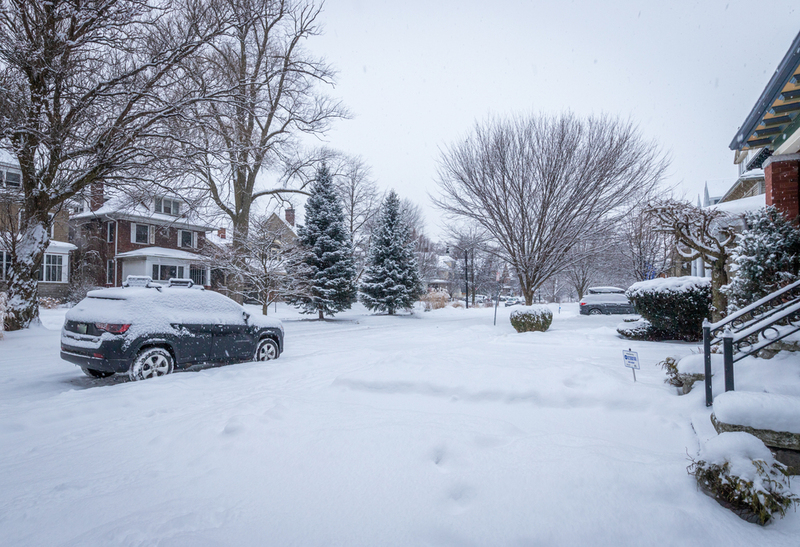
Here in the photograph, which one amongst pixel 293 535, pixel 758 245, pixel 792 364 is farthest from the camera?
pixel 758 245

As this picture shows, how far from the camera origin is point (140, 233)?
29.0 metres

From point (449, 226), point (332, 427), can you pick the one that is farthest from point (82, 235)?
point (332, 427)

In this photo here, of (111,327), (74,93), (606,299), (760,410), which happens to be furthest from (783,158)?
(606,299)

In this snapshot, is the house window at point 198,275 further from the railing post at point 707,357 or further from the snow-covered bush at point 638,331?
the railing post at point 707,357

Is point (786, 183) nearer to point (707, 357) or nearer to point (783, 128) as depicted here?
point (783, 128)

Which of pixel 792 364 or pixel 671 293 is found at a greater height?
pixel 671 293

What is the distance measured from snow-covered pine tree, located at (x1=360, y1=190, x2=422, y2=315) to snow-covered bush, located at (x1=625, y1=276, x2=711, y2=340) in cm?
1550

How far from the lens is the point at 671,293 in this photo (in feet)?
31.6

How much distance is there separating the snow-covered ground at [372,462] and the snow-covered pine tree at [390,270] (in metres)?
18.3

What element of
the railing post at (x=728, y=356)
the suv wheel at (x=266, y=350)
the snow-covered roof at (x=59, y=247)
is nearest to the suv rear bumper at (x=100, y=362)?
the suv wheel at (x=266, y=350)

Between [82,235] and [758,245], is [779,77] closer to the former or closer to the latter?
[758,245]

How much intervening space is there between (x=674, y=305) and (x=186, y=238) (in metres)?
31.3

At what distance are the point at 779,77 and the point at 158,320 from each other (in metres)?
10.5

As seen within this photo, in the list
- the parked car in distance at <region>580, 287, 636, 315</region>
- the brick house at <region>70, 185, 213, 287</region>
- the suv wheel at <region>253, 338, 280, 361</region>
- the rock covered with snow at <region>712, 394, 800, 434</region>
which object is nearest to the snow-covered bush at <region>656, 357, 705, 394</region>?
the rock covered with snow at <region>712, 394, 800, 434</region>
